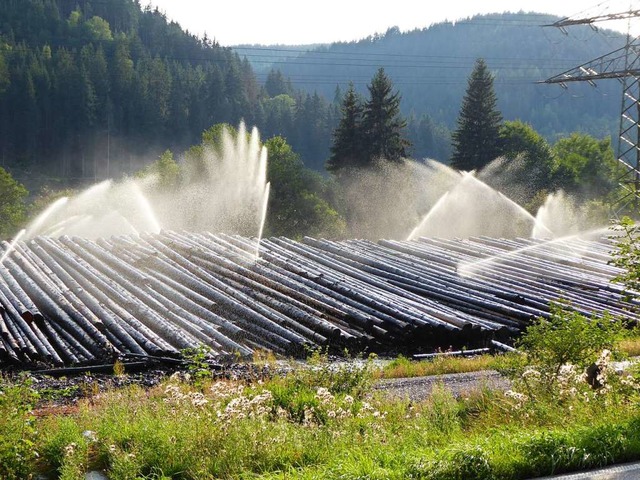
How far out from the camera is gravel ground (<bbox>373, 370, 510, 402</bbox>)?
464 inches

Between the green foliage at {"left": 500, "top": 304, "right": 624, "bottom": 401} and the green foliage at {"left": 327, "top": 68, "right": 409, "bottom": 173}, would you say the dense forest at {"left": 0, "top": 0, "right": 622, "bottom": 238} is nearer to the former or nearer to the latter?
the green foliage at {"left": 327, "top": 68, "right": 409, "bottom": 173}

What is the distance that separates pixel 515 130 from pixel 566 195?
861 centimetres

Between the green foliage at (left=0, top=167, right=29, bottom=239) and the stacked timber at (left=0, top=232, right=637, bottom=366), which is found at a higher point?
the stacked timber at (left=0, top=232, right=637, bottom=366)

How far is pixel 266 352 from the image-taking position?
16.4 metres

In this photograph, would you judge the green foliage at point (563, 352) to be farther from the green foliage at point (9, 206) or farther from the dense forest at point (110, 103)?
the dense forest at point (110, 103)

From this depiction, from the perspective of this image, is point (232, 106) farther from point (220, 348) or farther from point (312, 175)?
point (220, 348)

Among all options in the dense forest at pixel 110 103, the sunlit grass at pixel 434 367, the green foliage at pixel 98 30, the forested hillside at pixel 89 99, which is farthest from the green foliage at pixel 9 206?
the green foliage at pixel 98 30

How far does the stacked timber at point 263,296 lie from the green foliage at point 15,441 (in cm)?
674

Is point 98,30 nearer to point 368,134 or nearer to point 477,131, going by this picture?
point 368,134

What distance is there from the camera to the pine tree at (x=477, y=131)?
66.4 m

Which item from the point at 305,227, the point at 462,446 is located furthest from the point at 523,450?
the point at 305,227

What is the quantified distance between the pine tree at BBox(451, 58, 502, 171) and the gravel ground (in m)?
54.1

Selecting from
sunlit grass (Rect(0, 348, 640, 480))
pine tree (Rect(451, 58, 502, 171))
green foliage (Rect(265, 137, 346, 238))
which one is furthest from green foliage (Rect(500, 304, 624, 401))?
pine tree (Rect(451, 58, 502, 171))

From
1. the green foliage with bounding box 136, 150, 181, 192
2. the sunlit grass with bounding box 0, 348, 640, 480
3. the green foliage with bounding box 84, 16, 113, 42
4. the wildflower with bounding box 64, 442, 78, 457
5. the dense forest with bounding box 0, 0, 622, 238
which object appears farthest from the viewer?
A: the green foliage with bounding box 84, 16, 113, 42
